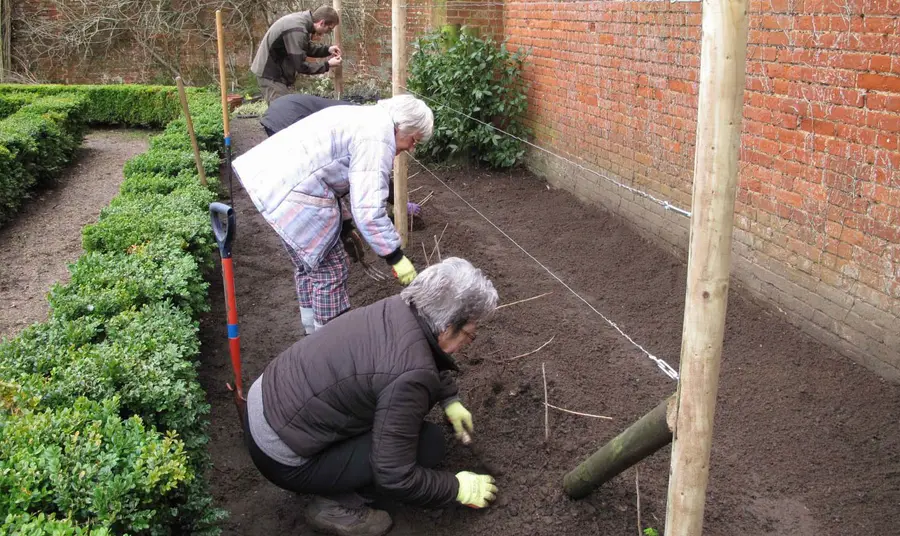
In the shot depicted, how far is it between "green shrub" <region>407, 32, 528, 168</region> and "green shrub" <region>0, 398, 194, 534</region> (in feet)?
20.3

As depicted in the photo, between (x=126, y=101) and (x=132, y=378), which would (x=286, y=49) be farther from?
(x=126, y=101)

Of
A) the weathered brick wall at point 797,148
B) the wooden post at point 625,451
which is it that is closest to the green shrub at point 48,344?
the wooden post at point 625,451

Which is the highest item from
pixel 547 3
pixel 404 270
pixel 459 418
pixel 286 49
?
pixel 547 3

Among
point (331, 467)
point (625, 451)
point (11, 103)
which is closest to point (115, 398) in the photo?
point (331, 467)

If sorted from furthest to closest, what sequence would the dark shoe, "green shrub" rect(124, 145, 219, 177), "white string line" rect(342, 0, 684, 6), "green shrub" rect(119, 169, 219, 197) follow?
"green shrub" rect(124, 145, 219, 177) < "white string line" rect(342, 0, 684, 6) < "green shrub" rect(119, 169, 219, 197) < the dark shoe

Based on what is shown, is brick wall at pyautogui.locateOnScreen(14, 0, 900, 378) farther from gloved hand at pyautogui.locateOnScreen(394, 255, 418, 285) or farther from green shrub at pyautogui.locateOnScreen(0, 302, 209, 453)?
green shrub at pyautogui.locateOnScreen(0, 302, 209, 453)

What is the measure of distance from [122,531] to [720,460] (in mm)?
2463

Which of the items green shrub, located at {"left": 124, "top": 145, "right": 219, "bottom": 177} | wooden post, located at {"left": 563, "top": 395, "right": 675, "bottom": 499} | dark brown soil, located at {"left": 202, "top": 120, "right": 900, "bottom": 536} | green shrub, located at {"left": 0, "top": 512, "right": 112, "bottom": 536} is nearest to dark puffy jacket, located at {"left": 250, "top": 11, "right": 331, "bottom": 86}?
green shrub, located at {"left": 124, "top": 145, "right": 219, "bottom": 177}

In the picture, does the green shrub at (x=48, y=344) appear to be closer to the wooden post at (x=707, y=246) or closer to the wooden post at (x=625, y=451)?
the wooden post at (x=625, y=451)

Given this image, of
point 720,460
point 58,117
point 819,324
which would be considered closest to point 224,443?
point 720,460

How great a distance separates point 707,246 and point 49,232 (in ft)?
23.1

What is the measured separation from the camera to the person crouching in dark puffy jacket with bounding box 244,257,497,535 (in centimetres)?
260

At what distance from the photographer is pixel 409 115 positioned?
11.8ft

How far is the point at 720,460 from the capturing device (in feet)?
11.1
